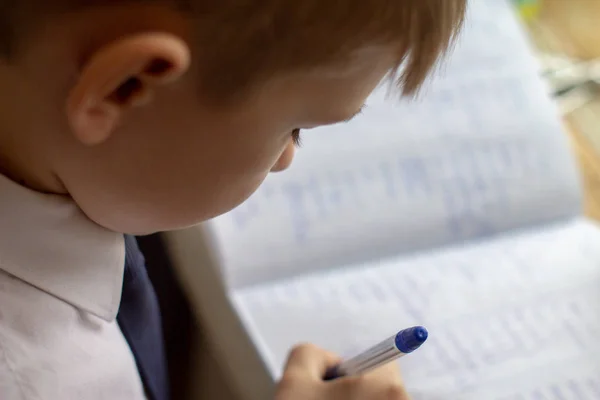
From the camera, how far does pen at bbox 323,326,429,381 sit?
0.33m

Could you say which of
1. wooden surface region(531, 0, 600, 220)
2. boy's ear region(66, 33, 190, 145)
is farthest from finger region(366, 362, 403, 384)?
wooden surface region(531, 0, 600, 220)

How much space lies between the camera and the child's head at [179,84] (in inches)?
8.5

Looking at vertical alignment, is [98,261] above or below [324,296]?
above

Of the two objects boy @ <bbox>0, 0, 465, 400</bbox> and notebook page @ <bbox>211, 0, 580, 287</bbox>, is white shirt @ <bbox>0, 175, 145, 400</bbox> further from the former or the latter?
notebook page @ <bbox>211, 0, 580, 287</bbox>

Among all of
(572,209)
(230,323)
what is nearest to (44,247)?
(230,323)

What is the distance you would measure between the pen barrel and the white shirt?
0.12 m

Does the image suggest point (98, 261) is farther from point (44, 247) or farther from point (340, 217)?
point (340, 217)

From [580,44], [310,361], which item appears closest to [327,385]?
[310,361]

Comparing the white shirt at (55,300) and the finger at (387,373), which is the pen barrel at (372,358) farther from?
the white shirt at (55,300)

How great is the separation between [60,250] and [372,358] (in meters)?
0.16

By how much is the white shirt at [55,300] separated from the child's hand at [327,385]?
0.30ft

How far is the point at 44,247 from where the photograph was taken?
0.93 ft

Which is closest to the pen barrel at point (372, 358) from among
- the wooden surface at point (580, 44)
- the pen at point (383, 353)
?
the pen at point (383, 353)

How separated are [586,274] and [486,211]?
0.27 feet
